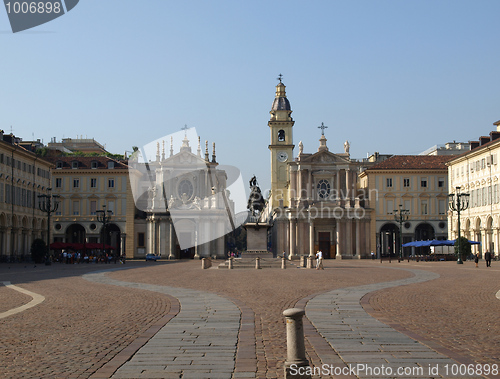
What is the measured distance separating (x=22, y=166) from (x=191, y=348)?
2545 inches

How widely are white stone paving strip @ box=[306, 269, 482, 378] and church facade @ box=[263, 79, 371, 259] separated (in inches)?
2905

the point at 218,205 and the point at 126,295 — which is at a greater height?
the point at 218,205

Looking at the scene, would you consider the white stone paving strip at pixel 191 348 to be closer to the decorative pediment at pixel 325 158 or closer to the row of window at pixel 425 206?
the row of window at pixel 425 206

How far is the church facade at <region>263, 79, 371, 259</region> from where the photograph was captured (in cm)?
9000

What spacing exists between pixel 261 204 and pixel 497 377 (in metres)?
48.0

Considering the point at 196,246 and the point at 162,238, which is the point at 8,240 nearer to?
the point at 162,238

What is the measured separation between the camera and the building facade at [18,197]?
6438cm

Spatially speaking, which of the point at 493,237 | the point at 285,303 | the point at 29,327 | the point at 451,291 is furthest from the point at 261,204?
the point at 29,327

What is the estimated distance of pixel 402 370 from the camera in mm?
8688

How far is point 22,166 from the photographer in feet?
230

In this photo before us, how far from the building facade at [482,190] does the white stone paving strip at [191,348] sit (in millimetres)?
52205

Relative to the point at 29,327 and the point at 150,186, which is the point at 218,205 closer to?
the point at 150,186

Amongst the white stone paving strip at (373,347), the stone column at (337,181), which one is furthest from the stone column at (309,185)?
the white stone paving strip at (373,347)

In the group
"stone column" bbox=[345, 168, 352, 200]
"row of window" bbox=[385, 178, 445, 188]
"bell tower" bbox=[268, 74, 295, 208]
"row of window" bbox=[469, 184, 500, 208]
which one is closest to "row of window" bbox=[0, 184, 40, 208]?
"bell tower" bbox=[268, 74, 295, 208]
